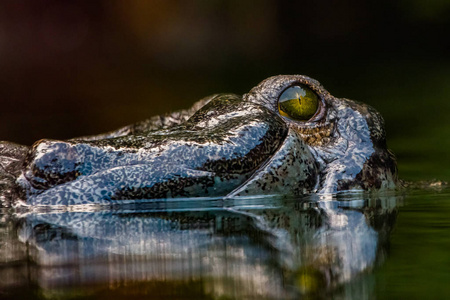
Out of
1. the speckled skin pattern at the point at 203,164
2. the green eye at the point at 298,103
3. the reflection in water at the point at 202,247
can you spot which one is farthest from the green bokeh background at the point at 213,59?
the green eye at the point at 298,103

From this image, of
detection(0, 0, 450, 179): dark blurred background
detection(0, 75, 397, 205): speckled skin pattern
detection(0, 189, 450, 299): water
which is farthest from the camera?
detection(0, 0, 450, 179): dark blurred background

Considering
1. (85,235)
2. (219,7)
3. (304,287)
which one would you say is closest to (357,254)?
(304,287)

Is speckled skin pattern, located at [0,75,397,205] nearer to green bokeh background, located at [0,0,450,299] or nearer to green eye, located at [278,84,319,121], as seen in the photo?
green eye, located at [278,84,319,121]

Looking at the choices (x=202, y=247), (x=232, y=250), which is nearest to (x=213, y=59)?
(x=202, y=247)

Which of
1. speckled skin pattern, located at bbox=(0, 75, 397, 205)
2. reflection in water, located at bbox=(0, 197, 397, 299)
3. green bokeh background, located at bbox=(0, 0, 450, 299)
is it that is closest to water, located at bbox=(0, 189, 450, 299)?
reflection in water, located at bbox=(0, 197, 397, 299)

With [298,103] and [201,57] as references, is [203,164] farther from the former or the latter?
[201,57]
